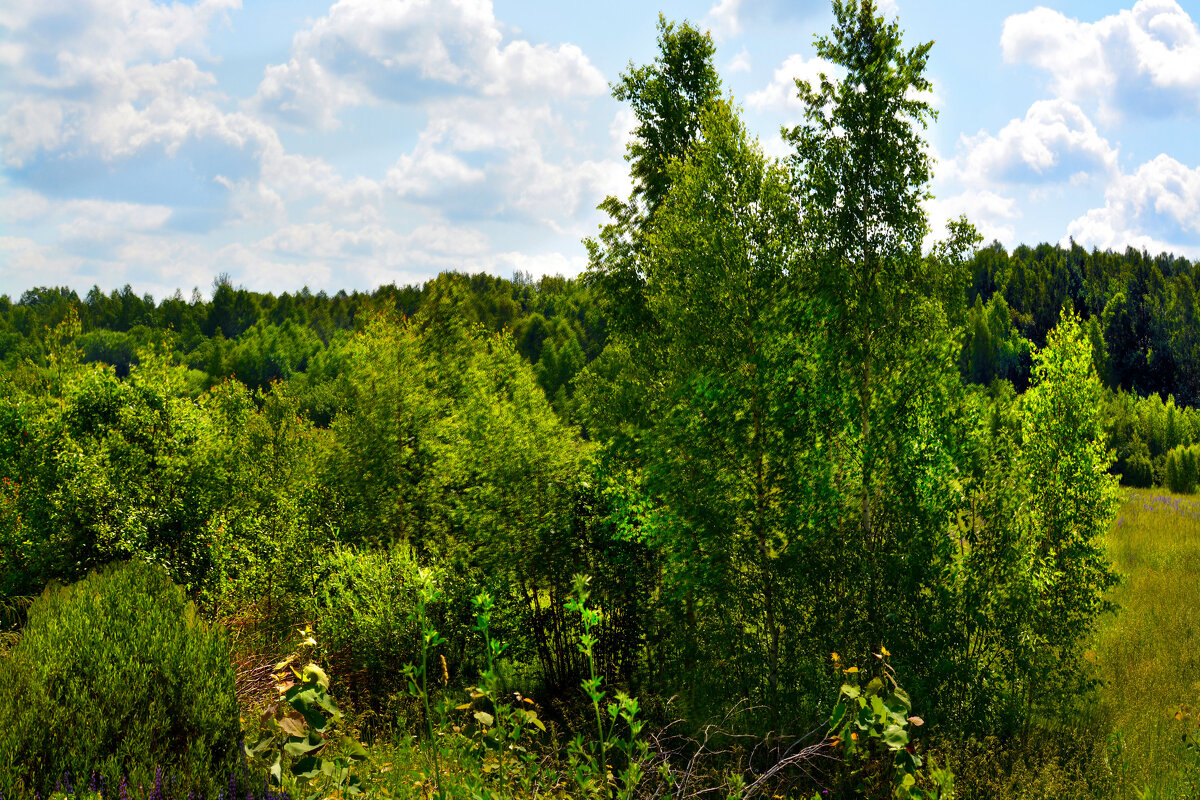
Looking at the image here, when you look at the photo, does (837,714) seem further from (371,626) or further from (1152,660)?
(1152,660)

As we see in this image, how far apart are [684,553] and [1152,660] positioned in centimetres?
805

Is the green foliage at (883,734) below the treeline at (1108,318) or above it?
below

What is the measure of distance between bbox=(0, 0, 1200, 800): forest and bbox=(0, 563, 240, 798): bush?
0.02m

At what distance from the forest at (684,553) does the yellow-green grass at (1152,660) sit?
0.08 meters

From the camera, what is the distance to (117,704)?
14.8 ft

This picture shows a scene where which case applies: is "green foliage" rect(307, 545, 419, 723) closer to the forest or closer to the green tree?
the forest

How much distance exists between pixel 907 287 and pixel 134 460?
11.8 meters

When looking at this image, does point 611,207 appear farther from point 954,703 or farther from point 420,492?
point 954,703

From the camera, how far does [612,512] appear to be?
402 inches

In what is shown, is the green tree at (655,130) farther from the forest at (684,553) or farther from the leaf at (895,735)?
the leaf at (895,735)

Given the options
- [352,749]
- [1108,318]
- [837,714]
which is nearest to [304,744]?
[352,749]

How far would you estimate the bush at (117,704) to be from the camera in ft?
13.5

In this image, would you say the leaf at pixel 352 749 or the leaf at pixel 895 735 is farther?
the leaf at pixel 352 749

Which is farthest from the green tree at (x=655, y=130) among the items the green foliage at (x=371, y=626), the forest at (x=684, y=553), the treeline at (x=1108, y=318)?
the treeline at (x=1108, y=318)
